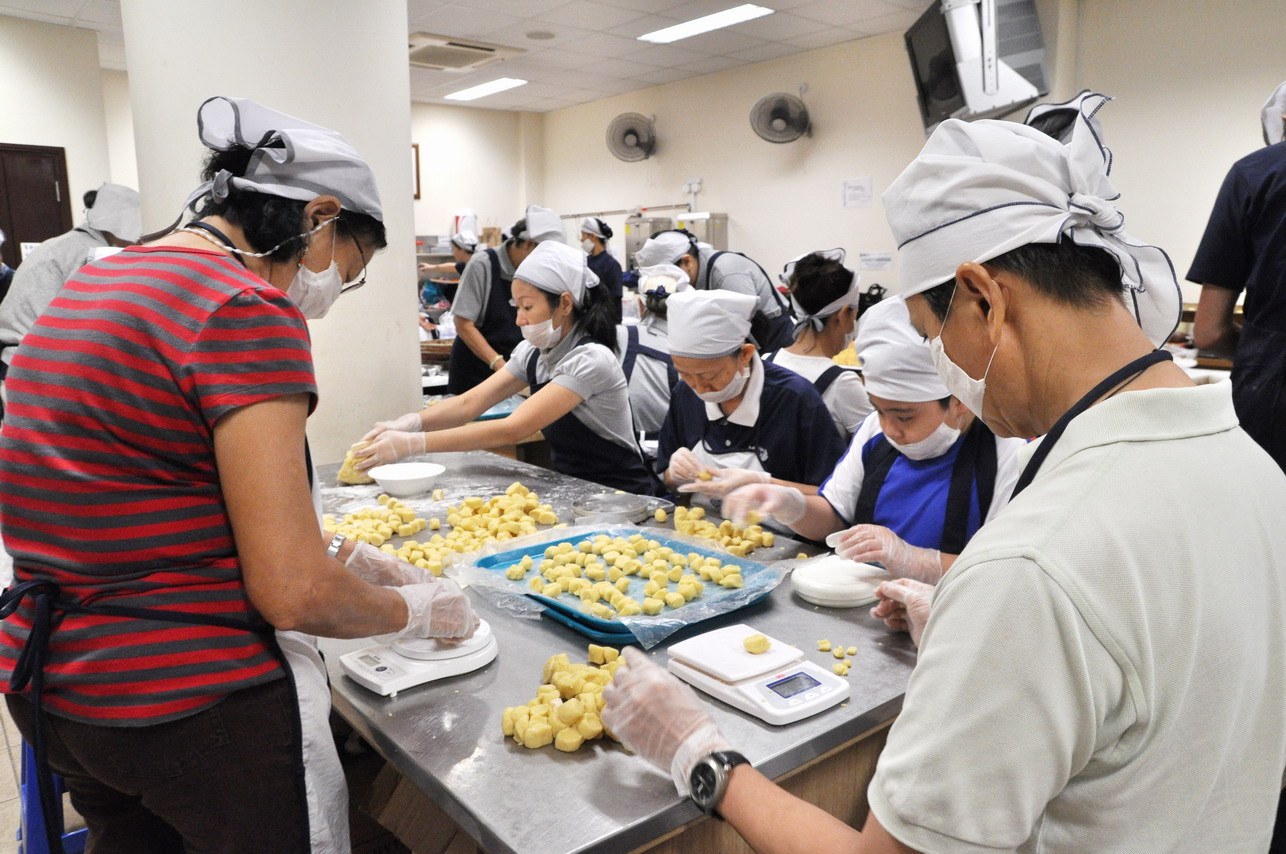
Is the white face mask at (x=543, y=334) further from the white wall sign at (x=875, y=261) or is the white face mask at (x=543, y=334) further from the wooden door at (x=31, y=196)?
the wooden door at (x=31, y=196)

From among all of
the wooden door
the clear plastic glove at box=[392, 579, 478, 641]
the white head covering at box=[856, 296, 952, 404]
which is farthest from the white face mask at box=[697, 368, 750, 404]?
the wooden door

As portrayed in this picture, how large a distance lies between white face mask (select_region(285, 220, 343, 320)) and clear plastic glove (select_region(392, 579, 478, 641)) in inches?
20.6

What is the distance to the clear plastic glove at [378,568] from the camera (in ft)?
5.57

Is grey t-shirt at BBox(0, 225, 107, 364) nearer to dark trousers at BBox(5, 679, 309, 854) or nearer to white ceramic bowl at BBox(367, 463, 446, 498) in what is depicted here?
white ceramic bowl at BBox(367, 463, 446, 498)

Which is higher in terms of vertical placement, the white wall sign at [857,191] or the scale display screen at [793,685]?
the white wall sign at [857,191]

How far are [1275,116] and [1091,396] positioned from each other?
2532 mm

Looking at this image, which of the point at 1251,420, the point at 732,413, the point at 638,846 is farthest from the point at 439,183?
the point at 638,846

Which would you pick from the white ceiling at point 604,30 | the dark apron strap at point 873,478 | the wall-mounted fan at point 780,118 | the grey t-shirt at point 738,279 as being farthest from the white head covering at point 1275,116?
the wall-mounted fan at point 780,118

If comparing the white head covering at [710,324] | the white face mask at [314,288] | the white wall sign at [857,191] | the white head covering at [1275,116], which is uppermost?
the white wall sign at [857,191]

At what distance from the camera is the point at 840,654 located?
1579 millimetres

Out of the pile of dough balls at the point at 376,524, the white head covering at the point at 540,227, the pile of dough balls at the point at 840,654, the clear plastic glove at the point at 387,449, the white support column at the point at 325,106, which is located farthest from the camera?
the white head covering at the point at 540,227

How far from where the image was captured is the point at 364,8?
Result: 3.23 m

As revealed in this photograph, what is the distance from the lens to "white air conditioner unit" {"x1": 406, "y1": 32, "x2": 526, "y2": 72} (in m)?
7.10

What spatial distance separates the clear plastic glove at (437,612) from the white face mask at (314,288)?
0.52 metres
